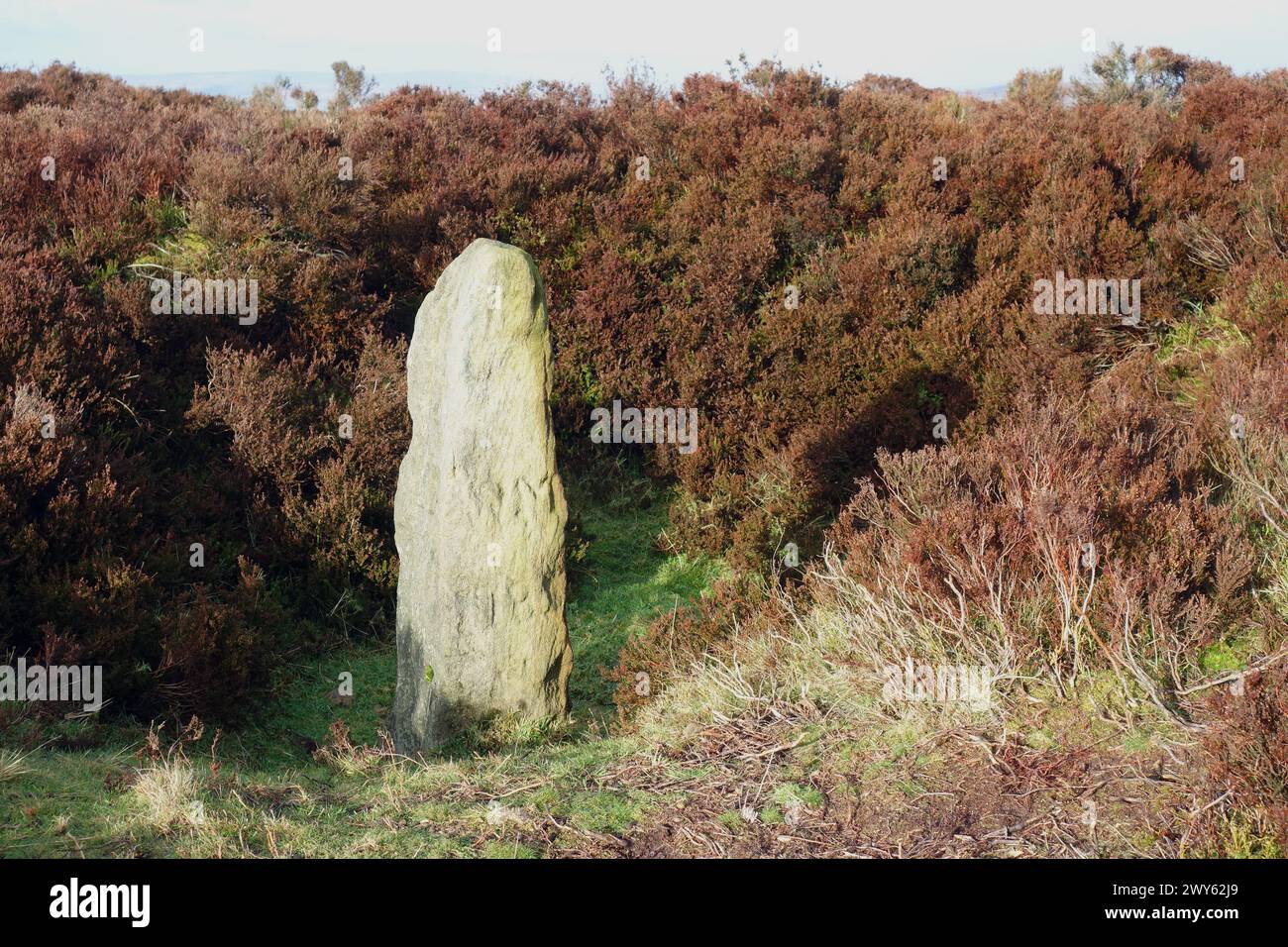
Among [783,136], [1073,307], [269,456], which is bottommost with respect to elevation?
[269,456]

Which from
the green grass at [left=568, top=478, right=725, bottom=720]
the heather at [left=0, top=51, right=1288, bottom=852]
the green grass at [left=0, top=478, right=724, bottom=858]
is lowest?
the green grass at [left=0, top=478, right=724, bottom=858]

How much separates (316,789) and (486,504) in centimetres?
165

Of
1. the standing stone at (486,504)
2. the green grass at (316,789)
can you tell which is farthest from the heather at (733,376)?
the standing stone at (486,504)

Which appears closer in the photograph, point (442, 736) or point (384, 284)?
point (442, 736)

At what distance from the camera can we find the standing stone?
221 inches

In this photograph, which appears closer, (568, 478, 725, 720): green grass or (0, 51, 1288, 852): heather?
(0, 51, 1288, 852): heather

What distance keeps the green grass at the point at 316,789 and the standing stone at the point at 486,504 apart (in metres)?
0.32

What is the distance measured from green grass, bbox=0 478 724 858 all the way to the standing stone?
0.32 metres

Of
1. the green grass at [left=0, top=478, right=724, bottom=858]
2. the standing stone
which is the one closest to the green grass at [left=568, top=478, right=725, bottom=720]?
the green grass at [left=0, top=478, right=724, bottom=858]

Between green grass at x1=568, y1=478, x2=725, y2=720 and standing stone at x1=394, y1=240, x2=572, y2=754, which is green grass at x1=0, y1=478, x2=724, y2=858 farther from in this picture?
standing stone at x1=394, y1=240, x2=572, y2=754

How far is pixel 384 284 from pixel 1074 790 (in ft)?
26.0

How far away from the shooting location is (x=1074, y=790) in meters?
4.14

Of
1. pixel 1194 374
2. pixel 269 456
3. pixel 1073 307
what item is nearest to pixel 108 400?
pixel 269 456

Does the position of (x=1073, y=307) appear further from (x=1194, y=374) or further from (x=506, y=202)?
(x=506, y=202)
